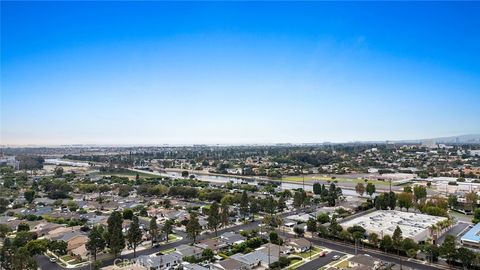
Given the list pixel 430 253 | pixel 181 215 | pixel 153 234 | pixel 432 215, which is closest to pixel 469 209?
pixel 432 215

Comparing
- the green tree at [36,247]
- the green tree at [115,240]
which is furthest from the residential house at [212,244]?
the green tree at [36,247]

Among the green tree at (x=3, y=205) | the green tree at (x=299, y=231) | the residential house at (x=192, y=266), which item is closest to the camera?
the residential house at (x=192, y=266)

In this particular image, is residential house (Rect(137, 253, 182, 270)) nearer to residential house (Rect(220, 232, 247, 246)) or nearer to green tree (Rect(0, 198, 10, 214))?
residential house (Rect(220, 232, 247, 246))

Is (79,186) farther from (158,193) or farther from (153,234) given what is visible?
(153,234)

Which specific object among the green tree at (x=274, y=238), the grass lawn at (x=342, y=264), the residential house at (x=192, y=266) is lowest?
the grass lawn at (x=342, y=264)

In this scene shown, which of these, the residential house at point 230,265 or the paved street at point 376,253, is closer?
the residential house at point 230,265

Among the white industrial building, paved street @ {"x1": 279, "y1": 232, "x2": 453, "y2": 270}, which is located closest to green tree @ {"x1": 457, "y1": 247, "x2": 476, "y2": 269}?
paved street @ {"x1": 279, "y1": 232, "x2": 453, "y2": 270}

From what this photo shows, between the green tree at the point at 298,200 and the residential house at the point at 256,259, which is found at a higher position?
the green tree at the point at 298,200

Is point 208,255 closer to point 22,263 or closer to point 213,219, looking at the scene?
point 213,219

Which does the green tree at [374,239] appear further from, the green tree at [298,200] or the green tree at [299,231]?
the green tree at [298,200]
